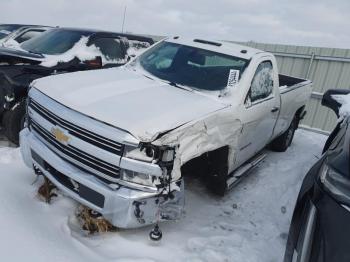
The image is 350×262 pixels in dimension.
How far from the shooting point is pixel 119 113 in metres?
2.99

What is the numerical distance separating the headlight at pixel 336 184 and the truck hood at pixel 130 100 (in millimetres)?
1252

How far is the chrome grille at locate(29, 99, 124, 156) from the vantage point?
2802mm

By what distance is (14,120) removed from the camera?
4797 mm

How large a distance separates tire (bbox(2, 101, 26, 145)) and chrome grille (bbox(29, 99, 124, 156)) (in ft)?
5.12

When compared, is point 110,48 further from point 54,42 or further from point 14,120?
point 14,120

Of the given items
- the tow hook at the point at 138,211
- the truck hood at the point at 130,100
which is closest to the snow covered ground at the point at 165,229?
the tow hook at the point at 138,211

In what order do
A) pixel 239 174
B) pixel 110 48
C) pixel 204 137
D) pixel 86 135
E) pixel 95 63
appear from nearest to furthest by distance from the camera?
pixel 86 135, pixel 204 137, pixel 239 174, pixel 95 63, pixel 110 48

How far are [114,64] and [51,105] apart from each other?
3.40 meters

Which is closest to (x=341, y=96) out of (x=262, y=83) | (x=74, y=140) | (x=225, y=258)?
(x=262, y=83)

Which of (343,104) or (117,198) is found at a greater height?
(343,104)

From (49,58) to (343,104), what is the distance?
4.19m

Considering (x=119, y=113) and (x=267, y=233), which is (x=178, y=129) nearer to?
(x=119, y=113)

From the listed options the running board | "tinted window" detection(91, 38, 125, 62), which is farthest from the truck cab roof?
"tinted window" detection(91, 38, 125, 62)

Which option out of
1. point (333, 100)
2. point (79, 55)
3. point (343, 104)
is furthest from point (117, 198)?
point (79, 55)
